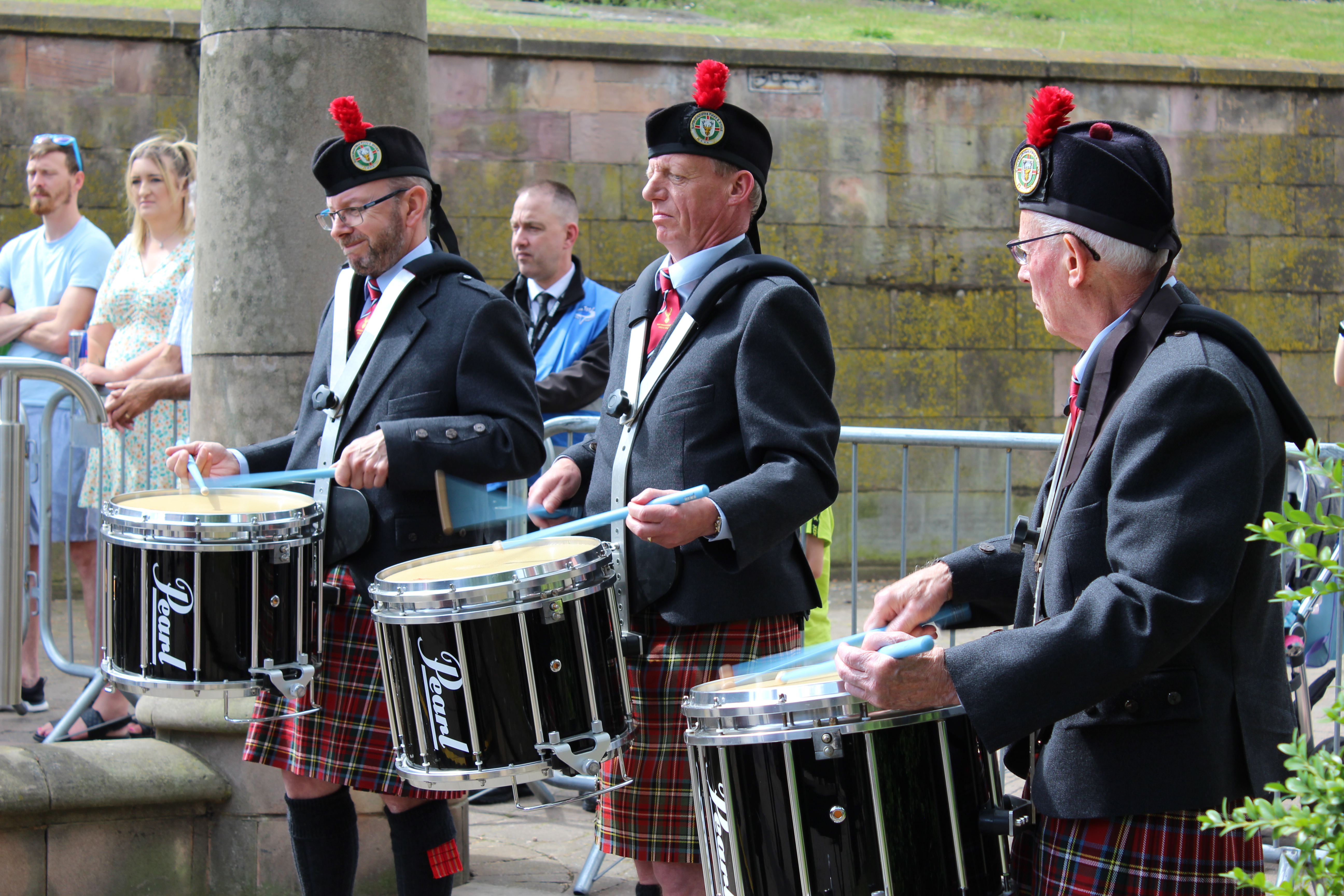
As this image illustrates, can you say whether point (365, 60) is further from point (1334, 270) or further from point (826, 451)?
point (1334, 270)

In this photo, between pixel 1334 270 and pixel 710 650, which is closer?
pixel 710 650

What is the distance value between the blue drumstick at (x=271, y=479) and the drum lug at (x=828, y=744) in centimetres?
153

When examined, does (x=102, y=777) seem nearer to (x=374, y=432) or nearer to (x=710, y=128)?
(x=374, y=432)

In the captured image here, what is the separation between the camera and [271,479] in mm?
3219

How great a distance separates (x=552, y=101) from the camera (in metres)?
8.19

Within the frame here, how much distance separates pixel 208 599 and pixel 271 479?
1.13ft

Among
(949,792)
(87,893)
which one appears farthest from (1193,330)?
(87,893)

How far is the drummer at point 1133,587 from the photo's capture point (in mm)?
1833

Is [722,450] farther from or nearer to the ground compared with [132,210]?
nearer to the ground

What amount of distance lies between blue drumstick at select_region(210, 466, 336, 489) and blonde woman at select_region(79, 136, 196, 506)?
2.09 m

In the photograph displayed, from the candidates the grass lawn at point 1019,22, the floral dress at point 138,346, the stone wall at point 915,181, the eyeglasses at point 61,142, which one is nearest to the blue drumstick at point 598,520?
the floral dress at point 138,346

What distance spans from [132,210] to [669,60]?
3.41 metres

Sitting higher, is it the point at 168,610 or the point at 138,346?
the point at 138,346

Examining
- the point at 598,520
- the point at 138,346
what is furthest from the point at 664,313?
the point at 138,346
